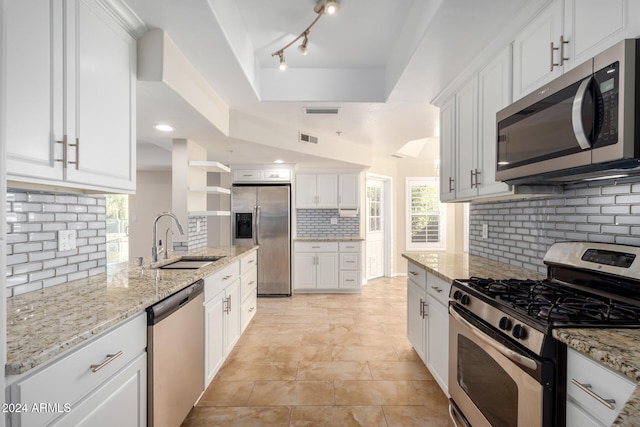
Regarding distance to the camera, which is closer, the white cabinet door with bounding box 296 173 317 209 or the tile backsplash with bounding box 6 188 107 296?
the tile backsplash with bounding box 6 188 107 296

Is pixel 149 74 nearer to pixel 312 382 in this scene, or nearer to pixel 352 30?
pixel 352 30

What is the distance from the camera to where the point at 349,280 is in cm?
509

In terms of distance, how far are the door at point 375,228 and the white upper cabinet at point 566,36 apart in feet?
14.0

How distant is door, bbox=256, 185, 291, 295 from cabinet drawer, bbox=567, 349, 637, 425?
4159mm

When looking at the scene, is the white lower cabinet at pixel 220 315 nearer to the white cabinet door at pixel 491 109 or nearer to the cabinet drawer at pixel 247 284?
the cabinet drawer at pixel 247 284

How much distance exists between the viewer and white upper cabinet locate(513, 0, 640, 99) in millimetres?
1151

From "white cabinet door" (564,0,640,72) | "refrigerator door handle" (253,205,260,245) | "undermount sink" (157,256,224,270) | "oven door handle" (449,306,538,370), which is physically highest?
"white cabinet door" (564,0,640,72)

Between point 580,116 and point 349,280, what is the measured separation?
4180mm

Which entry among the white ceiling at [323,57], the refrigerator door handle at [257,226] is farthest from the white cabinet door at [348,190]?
the white ceiling at [323,57]

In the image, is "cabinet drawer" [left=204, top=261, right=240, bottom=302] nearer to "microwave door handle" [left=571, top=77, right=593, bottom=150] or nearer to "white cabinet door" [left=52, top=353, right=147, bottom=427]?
"white cabinet door" [left=52, top=353, right=147, bottom=427]

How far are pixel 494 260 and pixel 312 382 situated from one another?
171 cm

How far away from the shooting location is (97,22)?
4.88ft

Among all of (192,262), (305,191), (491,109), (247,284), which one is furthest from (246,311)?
(491,109)

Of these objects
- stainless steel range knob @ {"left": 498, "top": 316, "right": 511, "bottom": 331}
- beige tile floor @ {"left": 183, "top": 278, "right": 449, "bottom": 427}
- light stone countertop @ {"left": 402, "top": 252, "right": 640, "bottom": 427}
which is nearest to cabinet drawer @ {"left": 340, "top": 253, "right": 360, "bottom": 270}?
beige tile floor @ {"left": 183, "top": 278, "right": 449, "bottom": 427}
